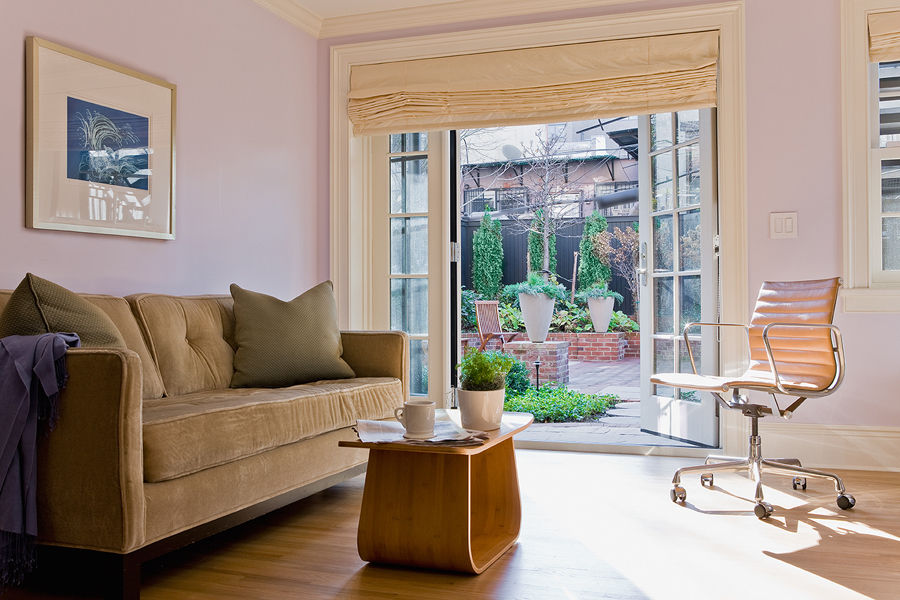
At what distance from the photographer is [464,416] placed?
2.55 meters

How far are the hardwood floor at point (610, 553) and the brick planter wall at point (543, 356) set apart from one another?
412 centimetres

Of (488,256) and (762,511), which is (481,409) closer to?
(762,511)

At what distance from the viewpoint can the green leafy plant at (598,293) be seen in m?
9.41

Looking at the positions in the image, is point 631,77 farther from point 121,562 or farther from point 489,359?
point 121,562

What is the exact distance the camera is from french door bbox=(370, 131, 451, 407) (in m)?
4.79

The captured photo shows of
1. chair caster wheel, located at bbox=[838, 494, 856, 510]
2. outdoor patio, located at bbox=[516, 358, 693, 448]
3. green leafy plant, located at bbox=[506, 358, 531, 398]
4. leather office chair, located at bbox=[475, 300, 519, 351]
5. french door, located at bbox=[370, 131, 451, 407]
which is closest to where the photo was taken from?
chair caster wheel, located at bbox=[838, 494, 856, 510]

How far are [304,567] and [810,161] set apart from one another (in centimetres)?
313

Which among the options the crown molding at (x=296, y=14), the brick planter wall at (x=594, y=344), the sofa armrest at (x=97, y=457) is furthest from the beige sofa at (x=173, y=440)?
the brick planter wall at (x=594, y=344)

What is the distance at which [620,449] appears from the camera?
4379 mm

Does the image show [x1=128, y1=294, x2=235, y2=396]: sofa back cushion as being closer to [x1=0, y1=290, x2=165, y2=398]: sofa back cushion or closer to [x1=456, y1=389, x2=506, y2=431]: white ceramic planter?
[x1=0, y1=290, x2=165, y2=398]: sofa back cushion

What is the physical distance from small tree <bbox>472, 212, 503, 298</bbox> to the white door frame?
17.0ft

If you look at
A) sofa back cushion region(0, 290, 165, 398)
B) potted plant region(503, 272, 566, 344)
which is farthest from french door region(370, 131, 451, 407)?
potted plant region(503, 272, 566, 344)

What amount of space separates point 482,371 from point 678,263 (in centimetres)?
225

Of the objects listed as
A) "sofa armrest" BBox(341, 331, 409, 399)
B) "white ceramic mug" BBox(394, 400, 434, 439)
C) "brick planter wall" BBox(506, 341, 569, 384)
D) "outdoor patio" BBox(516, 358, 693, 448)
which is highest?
"sofa armrest" BBox(341, 331, 409, 399)
